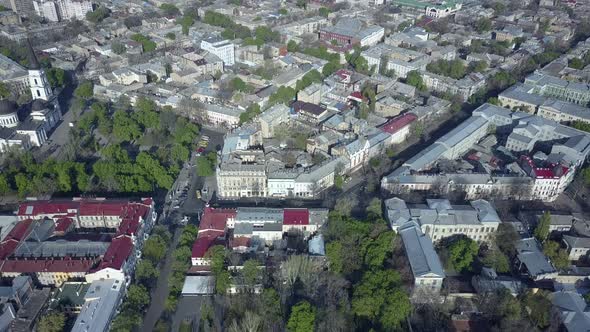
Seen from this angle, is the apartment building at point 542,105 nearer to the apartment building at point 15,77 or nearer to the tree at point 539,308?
the tree at point 539,308

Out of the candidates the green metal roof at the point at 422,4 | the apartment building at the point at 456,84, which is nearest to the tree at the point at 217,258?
the apartment building at the point at 456,84

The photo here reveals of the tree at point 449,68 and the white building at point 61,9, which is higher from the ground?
the white building at point 61,9

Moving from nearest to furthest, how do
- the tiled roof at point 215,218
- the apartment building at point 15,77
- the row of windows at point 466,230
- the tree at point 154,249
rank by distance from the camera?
the tree at point 154,249 < the row of windows at point 466,230 < the tiled roof at point 215,218 < the apartment building at point 15,77

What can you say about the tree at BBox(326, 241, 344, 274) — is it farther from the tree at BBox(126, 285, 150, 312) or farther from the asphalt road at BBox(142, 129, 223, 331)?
the tree at BBox(126, 285, 150, 312)

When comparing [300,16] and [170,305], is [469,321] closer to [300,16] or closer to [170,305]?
[170,305]

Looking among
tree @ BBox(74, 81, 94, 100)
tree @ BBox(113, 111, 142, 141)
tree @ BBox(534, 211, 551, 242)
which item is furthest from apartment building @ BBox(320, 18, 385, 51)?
tree @ BBox(534, 211, 551, 242)

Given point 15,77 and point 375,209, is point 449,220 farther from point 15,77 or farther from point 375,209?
point 15,77
